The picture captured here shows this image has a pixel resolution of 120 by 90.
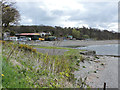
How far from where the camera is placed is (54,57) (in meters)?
4.40

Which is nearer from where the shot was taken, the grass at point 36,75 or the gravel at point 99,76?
the grass at point 36,75

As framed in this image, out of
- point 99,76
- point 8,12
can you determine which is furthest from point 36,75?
point 8,12

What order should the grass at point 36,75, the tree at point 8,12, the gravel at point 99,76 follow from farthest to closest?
the tree at point 8,12, the gravel at point 99,76, the grass at point 36,75

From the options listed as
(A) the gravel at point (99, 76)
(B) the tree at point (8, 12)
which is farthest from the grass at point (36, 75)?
(B) the tree at point (8, 12)

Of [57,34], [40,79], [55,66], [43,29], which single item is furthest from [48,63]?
[43,29]

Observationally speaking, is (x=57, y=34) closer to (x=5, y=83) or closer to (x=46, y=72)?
(x=46, y=72)

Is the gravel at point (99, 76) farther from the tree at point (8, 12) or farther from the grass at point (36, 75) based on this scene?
the tree at point (8, 12)

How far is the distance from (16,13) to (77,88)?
1233 cm

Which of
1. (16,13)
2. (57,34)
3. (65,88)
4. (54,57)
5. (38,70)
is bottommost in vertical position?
(65,88)

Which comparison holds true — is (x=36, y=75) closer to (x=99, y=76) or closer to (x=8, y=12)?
(x=99, y=76)

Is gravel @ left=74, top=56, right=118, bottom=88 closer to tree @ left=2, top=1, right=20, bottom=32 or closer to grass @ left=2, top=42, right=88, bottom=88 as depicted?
grass @ left=2, top=42, right=88, bottom=88

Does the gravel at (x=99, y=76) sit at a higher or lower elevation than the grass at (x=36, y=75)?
lower

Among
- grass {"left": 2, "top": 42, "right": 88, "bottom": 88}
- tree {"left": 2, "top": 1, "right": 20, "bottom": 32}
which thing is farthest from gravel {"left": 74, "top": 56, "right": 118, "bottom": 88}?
tree {"left": 2, "top": 1, "right": 20, "bottom": 32}

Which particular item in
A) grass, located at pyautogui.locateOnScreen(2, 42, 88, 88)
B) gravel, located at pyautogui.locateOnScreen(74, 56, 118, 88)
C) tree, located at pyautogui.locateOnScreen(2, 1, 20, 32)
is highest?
tree, located at pyautogui.locateOnScreen(2, 1, 20, 32)
